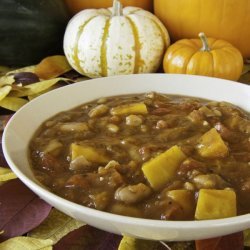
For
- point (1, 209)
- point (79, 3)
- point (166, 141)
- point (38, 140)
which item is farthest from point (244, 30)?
point (1, 209)

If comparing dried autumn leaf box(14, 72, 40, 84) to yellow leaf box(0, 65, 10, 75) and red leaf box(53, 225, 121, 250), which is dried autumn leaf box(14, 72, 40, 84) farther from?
red leaf box(53, 225, 121, 250)

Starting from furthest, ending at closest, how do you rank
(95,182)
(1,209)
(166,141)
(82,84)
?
1. (82,84)
2. (166,141)
3. (1,209)
4. (95,182)

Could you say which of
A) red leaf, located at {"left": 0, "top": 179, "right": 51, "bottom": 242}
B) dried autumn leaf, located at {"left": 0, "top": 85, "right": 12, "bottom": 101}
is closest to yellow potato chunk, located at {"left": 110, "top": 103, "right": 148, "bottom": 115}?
red leaf, located at {"left": 0, "top": 179, "right": 51, "bottom": 242}

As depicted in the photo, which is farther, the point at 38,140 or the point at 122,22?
the point at 122,22

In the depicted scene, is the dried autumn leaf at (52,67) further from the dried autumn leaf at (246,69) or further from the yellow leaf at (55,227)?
the yellow leaf at (55,227)

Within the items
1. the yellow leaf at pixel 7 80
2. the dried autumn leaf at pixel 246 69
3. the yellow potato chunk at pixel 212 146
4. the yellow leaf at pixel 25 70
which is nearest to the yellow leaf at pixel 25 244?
the yellow potato chunk at pixel 212 146

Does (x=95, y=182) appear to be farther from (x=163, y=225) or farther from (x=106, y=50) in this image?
(x=106, y=50)
